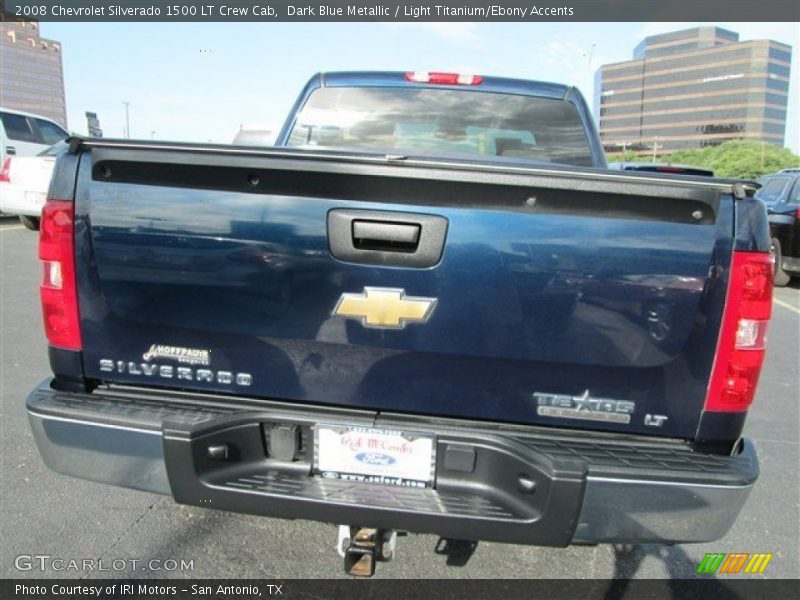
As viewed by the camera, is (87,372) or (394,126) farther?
(394,126)

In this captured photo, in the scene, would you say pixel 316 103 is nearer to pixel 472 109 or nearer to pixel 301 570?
pixel 472 109

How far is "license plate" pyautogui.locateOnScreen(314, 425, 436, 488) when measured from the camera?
183cm

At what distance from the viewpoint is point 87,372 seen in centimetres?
201

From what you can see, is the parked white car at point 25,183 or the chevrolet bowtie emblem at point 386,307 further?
the parked white car at point 25,183

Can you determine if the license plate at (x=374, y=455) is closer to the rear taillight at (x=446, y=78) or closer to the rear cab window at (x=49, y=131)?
the rear taillight at (x=446, y=78)

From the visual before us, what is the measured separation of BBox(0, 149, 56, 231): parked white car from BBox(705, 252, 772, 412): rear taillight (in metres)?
10.3

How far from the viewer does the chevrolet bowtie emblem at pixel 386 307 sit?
1.77 meters

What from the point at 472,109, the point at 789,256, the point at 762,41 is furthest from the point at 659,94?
the point at 472,109

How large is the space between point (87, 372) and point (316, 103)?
84.2 inches

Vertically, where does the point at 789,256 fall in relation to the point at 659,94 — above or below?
below

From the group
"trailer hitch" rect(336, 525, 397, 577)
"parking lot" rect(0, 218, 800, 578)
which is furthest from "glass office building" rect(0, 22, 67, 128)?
"trailer hitch" rect(336, 525, 397, 577)

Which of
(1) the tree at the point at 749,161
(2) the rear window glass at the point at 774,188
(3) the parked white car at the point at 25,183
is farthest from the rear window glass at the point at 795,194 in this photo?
(1) the tree at the point at 749,161

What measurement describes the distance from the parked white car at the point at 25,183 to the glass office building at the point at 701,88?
85.6m

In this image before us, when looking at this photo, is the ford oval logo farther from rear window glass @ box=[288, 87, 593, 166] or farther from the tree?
the tree
